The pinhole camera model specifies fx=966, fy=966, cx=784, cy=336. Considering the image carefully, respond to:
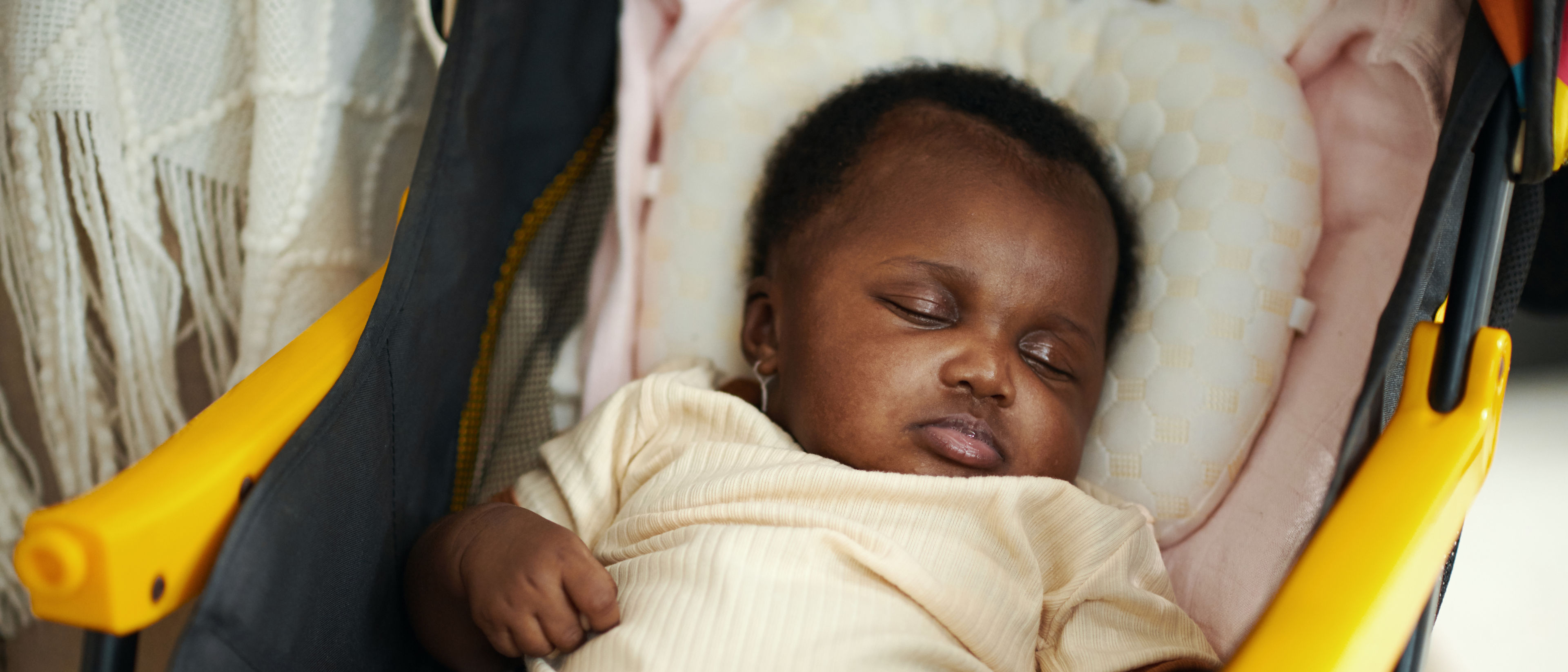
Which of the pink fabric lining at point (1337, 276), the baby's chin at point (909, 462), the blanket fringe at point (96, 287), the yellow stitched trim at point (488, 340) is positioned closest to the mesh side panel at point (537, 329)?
the yellow stitched trim at point (488, 340)

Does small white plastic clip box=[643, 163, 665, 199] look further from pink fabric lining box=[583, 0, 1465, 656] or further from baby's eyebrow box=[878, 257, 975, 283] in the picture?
baby's eyebrow box=[878, 257, 975, 283]

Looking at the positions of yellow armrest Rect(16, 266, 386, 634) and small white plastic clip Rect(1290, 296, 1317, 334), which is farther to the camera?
small white plastic clip Rect(1290, 296, 1317, 334)

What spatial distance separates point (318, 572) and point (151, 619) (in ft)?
0.41

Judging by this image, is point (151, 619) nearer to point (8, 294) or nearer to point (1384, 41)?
point (8, 294)

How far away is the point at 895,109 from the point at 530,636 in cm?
67

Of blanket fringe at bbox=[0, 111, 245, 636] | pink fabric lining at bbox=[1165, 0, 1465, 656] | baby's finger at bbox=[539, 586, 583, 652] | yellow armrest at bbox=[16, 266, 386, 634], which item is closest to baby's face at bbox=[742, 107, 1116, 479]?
pink fabric lining at bbox=[1165, 0, 1465, 656]

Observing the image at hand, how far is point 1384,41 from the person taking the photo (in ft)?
3.19

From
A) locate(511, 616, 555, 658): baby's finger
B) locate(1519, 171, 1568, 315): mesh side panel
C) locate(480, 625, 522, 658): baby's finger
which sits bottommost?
locate(480, 625, 522, 658): baby's finger

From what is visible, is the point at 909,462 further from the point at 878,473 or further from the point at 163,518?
the point at 163,518

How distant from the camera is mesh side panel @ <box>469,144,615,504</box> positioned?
1086 millimetres

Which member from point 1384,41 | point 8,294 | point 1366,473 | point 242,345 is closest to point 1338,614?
point 1366,473

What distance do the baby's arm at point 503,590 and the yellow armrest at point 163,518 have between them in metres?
0.18

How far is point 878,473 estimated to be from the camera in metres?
0.83

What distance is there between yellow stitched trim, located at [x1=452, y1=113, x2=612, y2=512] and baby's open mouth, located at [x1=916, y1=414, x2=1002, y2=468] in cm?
47
